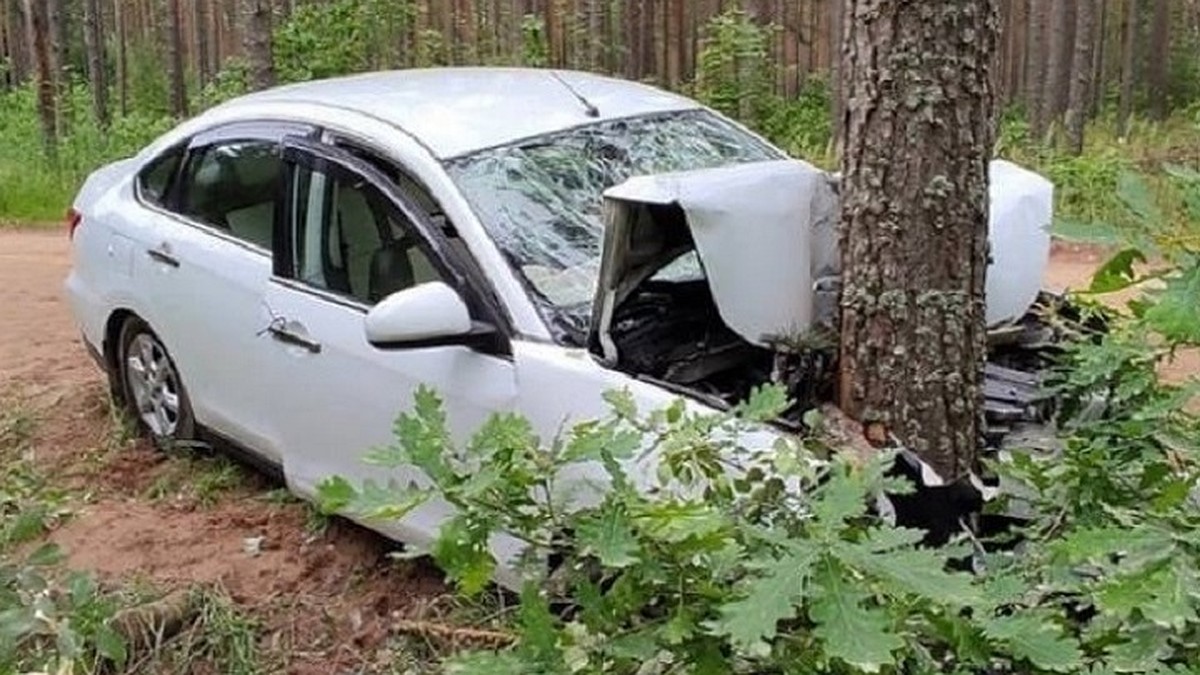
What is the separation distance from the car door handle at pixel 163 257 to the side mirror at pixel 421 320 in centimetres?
169

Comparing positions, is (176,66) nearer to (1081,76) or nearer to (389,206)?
(1081,76)

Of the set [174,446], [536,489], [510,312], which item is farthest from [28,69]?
[536,489]

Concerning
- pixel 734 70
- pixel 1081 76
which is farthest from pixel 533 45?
pixel 1081 76

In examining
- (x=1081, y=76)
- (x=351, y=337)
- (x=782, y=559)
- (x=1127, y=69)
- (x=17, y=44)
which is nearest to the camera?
(x=782, y=559)

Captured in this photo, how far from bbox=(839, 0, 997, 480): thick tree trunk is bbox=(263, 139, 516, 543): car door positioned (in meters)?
1.24

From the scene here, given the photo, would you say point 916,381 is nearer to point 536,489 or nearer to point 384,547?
point 536,489

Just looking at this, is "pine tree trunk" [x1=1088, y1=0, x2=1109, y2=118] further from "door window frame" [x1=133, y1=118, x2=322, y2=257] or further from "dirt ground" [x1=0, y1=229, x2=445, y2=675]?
"dirt ground" [x1=0, y1=229, x2=445, y2=675]

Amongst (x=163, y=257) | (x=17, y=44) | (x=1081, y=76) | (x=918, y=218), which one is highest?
(x=918, y=218)

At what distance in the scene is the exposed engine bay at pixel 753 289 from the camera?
11.9 ft

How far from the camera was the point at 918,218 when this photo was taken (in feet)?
10.5

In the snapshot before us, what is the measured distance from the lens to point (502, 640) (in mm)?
3539

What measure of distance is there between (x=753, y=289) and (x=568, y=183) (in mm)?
1174

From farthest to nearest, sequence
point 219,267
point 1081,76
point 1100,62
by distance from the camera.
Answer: point 1100,62
point 1081,76
point 219,267

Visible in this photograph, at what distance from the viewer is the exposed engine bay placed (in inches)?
143
